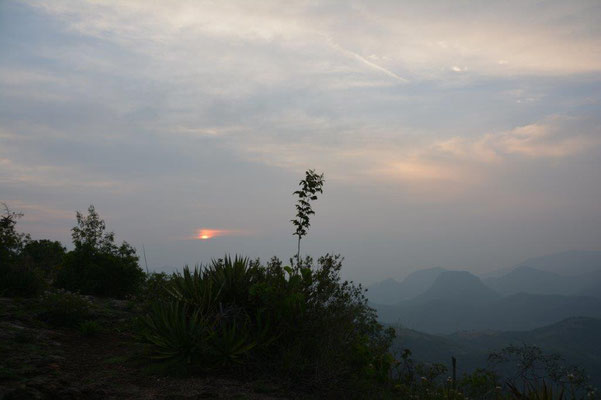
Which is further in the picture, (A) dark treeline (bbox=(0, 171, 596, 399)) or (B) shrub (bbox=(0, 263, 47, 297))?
(B) shrub (bbox=(0, 263, 47, 297))

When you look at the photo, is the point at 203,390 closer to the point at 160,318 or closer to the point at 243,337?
the point at 243,337

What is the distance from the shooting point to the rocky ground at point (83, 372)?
520 centimetres

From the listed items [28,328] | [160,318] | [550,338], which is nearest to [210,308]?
[160,318]

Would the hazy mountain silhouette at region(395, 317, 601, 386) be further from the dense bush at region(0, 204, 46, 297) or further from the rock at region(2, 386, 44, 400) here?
the rock at region(2, 386, 44, 400)

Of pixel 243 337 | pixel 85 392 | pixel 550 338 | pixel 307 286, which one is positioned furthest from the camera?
pixel 550 338

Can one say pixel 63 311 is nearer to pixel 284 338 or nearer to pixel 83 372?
pixel 83 372

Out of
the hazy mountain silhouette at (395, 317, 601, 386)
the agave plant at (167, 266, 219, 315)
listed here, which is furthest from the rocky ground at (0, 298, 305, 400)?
the hazy mountain silhouette at (395, 317, 601, 386)

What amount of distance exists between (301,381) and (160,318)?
2791 mm

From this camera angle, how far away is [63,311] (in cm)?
915

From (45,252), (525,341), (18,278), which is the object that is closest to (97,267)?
(18,278)

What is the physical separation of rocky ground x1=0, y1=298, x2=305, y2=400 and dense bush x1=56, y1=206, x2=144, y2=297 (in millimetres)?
6072

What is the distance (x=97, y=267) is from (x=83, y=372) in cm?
944

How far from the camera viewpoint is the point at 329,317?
287 inches

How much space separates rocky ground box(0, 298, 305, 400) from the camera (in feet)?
17.1
